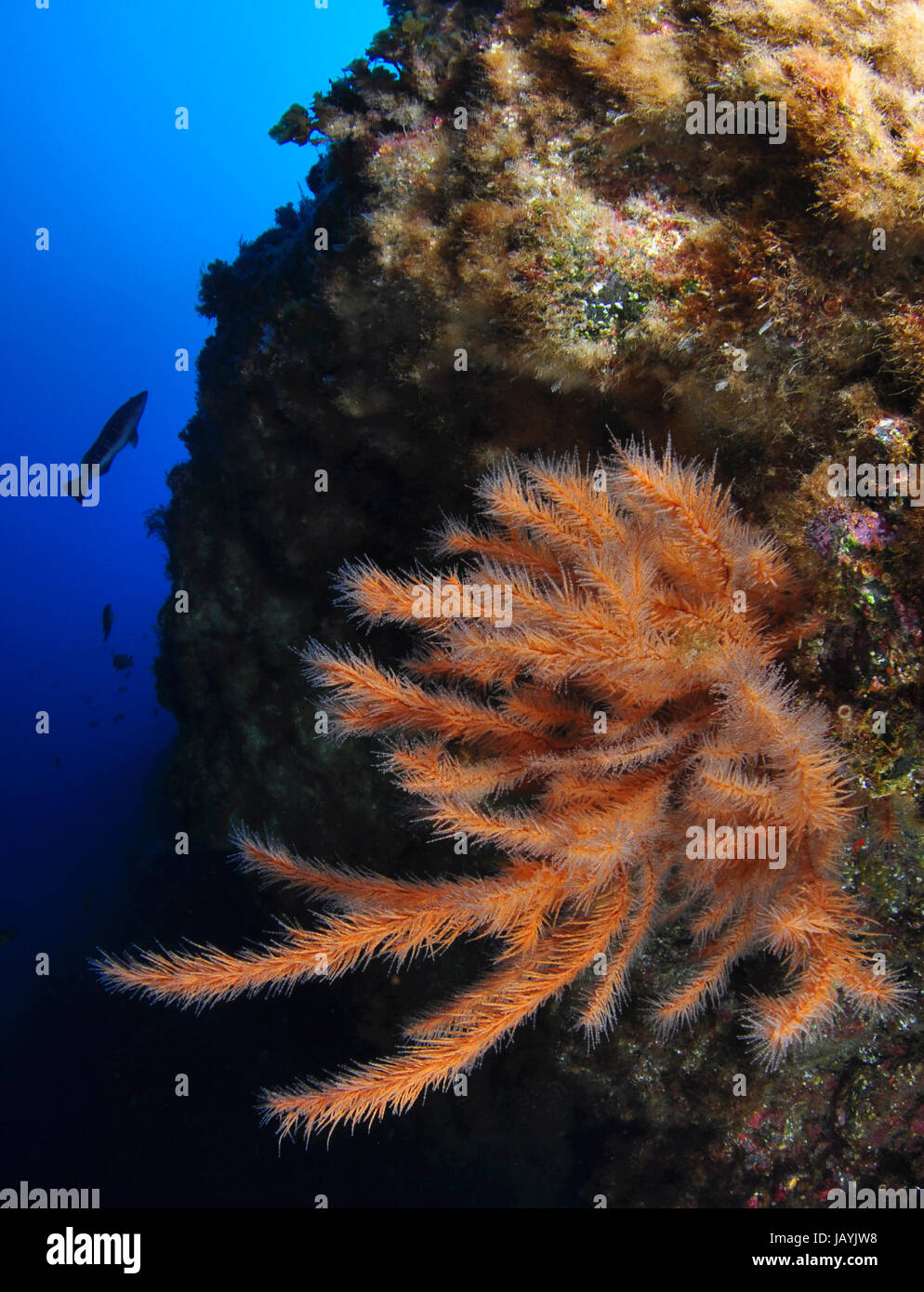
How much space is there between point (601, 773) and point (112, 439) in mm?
6879

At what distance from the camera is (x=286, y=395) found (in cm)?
412

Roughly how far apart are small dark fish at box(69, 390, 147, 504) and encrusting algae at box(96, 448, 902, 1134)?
5568mm

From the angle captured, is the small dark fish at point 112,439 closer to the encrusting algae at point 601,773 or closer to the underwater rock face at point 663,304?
the underwater rock face at point 663,304

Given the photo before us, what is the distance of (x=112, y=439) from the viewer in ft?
23.2

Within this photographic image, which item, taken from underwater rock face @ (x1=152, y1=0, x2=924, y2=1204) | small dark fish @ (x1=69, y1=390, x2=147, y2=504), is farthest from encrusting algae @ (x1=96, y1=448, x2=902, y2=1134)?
small dark fish @ (x1=69, y1=390, x2=147, y2=504)

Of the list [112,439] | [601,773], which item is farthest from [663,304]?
[112,439]

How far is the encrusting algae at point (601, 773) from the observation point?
236 cm

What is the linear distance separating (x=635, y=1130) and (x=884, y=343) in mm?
5655

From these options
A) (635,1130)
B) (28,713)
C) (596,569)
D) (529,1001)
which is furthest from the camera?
(28,713)

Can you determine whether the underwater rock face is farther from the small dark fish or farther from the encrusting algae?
the small dark fish

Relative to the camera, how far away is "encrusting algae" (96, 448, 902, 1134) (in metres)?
2.36

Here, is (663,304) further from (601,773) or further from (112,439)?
(112,439)
